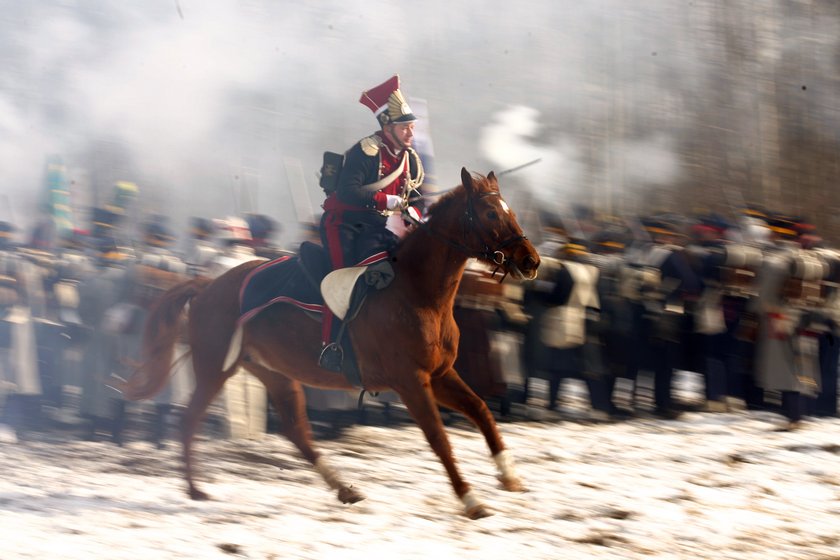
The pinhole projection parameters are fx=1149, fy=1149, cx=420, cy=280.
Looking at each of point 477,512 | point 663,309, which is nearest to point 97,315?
point 477,512

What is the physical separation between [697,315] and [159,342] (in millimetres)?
4983

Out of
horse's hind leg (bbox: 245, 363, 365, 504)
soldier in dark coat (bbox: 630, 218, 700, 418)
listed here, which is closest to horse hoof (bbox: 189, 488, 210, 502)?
horse's hind leg (bbox: 245, 363, 365, 504)

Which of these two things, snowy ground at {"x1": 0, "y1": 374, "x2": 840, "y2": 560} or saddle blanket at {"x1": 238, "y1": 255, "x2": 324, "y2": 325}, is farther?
saddle blanket at {"x1": 238, "y1": 255, "x2": 324, "y2": 325}

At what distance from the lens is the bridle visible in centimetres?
648

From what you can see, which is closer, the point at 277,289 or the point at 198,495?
the point at 198,495

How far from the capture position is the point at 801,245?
10.4 meters

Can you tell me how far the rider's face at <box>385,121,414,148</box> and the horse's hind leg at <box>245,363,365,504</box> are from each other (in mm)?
1802

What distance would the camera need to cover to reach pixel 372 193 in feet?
23.2

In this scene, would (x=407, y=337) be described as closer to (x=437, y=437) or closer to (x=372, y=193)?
(x=437, y=437)

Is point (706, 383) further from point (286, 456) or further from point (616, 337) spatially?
point (286, 456)

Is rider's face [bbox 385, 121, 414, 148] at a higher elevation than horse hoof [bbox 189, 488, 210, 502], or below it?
higher

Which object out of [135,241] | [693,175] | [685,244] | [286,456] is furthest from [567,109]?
[286,456]

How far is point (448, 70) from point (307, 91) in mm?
2138

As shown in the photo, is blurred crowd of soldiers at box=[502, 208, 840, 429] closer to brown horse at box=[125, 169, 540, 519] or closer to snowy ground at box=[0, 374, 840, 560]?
snowy ground at box=[0, 374, 840, 560]
